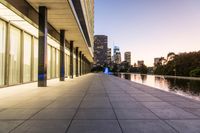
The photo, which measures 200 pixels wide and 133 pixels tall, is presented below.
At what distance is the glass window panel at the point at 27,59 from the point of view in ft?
66.4

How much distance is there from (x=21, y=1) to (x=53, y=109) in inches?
365

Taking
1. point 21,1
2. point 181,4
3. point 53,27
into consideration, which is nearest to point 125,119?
point 21,1

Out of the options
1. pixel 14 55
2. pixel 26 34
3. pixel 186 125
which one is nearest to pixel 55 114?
pixel 186 125

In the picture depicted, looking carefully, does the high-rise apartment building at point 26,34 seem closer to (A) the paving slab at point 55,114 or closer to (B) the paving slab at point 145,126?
(A) the paving slab at point 55,114

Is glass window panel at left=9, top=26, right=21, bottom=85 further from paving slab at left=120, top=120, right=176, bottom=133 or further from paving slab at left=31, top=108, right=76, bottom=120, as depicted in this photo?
paving slab at left=120, top=120, right=176, bottom=133

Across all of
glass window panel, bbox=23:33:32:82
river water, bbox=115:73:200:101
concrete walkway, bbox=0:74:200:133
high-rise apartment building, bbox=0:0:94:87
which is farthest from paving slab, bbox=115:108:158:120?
glass window panel, bbox=23:33:32:82

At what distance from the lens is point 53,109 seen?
26.2ft

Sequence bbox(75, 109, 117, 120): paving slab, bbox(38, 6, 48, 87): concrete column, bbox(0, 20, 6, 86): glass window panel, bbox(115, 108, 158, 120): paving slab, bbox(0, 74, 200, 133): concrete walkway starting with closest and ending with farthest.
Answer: bbox(0, 74, 200, 133): concrete walkway, bbox(75, 109, 117, 120): paving slab, bbox(115, 108, 158, 120): paving slab, bbox(0, 20, 6, 86): glass window panel, bbox(38, 6, 48, 87): concrete column

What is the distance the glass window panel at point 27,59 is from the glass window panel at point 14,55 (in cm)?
144

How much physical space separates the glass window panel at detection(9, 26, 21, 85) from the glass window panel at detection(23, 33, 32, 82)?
56.6 inches

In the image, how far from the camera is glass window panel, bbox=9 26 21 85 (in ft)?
56.0

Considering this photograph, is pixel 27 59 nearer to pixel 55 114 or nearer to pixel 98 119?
pixel 55 114

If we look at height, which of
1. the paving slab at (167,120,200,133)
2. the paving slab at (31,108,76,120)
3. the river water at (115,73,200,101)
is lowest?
the river water at (115,73,200,101)

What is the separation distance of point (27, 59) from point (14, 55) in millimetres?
3163
